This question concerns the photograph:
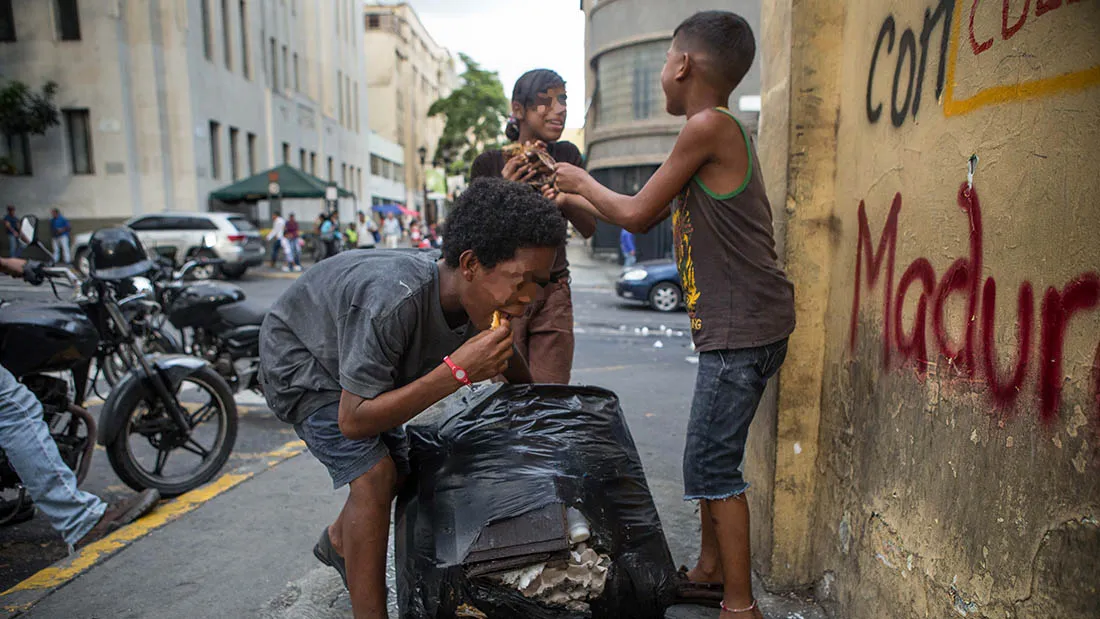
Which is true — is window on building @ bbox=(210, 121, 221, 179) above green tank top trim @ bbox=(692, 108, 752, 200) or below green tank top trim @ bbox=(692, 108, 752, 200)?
above

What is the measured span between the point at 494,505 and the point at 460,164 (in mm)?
37587

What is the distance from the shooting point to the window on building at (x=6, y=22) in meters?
19.5

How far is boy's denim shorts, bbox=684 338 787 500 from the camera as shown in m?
2.12

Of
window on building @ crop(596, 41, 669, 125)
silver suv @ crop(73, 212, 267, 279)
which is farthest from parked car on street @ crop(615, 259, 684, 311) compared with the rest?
window on building @ crop(596, 41, 669, 125)

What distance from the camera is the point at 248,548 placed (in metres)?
2.94

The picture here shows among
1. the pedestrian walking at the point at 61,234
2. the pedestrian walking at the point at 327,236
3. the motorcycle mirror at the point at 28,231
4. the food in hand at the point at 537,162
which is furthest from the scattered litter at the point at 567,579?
the pedestrian walking at the point at 61,234

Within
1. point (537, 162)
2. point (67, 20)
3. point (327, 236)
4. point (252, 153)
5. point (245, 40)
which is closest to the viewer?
point (537, 162)

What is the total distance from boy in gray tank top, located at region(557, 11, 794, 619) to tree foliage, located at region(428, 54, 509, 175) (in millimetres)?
36521

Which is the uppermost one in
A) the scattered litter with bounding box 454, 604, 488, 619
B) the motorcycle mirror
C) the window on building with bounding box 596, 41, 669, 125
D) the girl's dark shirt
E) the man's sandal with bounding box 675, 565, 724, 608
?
the window on building with bounding box 596, 41, 669, 125

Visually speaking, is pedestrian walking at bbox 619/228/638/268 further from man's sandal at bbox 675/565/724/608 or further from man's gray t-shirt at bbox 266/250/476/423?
man's gray t-shirt at bbox 266/250/476/423

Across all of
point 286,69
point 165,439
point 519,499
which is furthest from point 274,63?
point 519,499

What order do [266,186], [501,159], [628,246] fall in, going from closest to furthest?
[501,159] < [628,246] < [266,186]

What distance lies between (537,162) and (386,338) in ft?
3.77

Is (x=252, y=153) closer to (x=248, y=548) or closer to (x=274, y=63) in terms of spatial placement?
(x=274, y=63)
